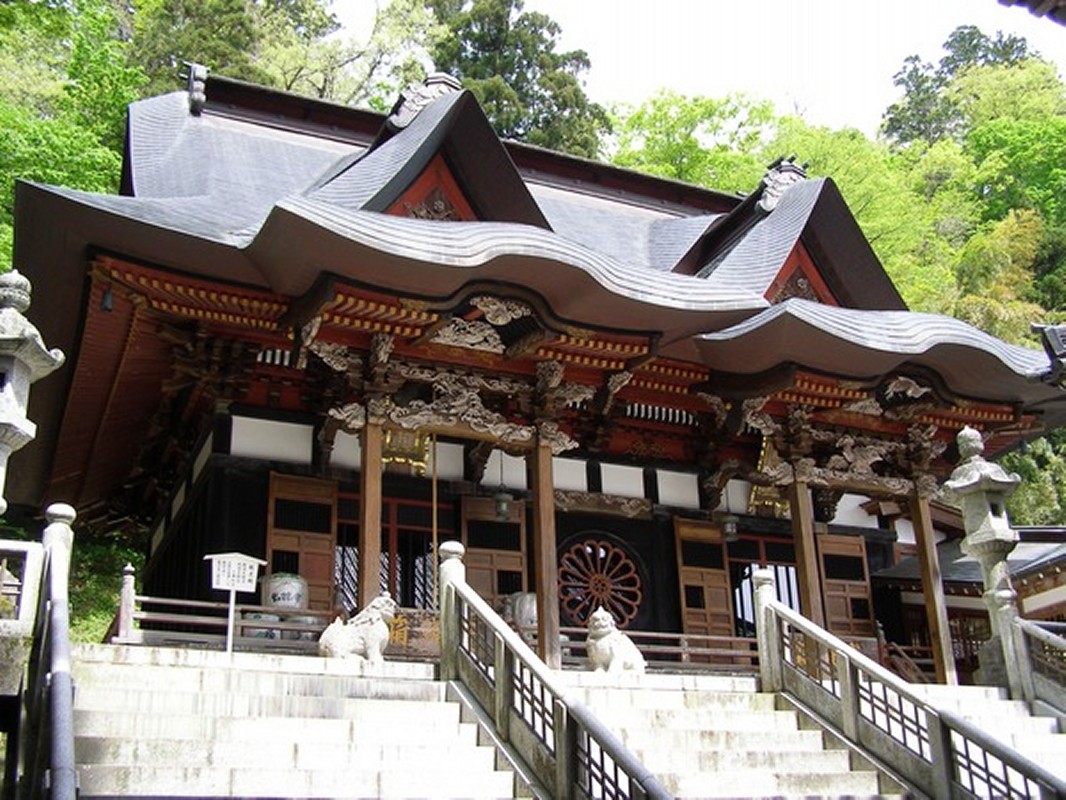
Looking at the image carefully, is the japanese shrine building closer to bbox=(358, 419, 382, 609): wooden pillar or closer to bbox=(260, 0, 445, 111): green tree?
bbox=(358, 419, 382, 609): wooden pillar

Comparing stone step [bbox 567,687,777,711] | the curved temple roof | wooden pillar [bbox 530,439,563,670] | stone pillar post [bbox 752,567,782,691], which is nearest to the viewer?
stone step [bbox 567,687,777,711]

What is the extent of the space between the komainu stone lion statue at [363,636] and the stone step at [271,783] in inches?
113

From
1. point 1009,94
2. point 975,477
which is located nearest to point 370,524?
point 975,477

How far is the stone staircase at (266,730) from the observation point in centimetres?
676

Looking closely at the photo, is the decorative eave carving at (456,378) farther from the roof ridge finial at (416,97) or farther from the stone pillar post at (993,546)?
the stone pillar post at (993,546)

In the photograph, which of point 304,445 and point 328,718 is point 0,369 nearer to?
point 328,718

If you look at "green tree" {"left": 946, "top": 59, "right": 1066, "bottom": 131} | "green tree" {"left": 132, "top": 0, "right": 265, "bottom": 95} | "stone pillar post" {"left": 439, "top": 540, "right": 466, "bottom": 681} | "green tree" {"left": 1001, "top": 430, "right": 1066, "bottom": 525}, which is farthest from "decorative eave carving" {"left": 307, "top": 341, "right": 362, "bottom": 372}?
"green tree" {"left": 946, "top": 59, "right": 1066, "bottom": 131}

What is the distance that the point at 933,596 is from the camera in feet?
49.0

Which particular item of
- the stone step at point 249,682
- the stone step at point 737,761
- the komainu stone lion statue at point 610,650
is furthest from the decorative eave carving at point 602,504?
the stone step at point 737,761

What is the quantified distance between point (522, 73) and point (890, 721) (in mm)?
31575

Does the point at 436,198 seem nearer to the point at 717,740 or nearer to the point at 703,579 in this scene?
the point at 703,579

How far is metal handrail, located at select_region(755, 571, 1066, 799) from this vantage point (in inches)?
322

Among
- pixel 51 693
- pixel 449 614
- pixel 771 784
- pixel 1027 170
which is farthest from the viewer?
pixel 1027 170

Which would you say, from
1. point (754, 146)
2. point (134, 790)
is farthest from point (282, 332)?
point (754, 146)
